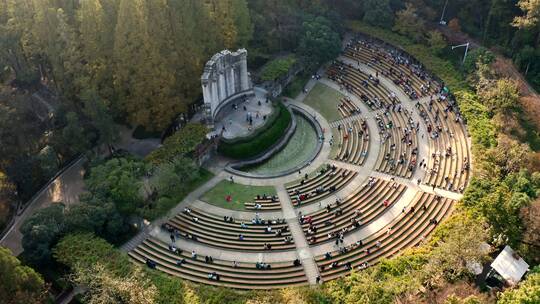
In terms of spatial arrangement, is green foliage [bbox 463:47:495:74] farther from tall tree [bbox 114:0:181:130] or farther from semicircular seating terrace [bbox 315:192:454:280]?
tall tree [bbox 114:0:181:130]

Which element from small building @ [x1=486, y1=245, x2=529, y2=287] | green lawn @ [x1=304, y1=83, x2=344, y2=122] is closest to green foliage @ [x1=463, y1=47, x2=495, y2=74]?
green lawn @ [x1=304, y1=83, x2=344, y2=122]

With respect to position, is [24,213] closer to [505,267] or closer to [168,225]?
[168,225]

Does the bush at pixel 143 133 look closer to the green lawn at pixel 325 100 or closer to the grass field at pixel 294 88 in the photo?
the grass field at pixel 294 88

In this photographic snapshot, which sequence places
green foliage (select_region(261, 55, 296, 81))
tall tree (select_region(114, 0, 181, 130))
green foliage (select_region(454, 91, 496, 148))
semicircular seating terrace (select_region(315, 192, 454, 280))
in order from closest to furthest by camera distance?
semicircular seating terrace (select_region(315, 192, 454, 280)) → tall tree (select_region(114, 0, 181, 130)) → green foliage (select_region(454, 91, 496, 148)) → green foliage (select_region(261, 55, 296, 81))

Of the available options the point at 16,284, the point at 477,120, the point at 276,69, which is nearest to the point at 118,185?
the point at 16,284

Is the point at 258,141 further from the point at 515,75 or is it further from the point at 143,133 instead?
the point at 515,75

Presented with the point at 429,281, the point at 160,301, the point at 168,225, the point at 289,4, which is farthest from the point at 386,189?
the point at 289,4

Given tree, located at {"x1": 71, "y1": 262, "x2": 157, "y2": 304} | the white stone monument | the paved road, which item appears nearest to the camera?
tree, located at {"x1": 71, "y1": 262, "x2": 157, "y2": 304}

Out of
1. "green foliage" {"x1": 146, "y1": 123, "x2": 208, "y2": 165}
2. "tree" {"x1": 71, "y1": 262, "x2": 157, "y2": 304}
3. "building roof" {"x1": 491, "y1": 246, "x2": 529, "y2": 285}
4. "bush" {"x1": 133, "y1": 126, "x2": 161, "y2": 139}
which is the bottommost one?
"tree" {"x1": 71, "y1": 262, "x2": 157, "y2": 304}
